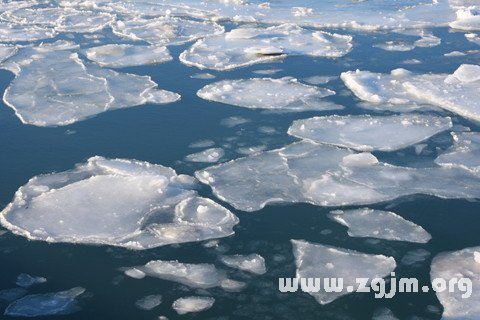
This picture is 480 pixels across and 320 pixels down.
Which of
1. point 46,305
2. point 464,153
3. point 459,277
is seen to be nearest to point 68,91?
point 46,305

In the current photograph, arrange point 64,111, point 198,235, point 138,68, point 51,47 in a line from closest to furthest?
point 198,235 < point 64,111 < point 138,68 < point 51,47

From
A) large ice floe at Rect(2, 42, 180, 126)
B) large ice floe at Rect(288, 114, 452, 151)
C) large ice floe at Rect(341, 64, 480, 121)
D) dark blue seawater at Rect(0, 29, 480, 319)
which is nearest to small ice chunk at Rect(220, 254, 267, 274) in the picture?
Result: dark blue seawater at Rect(0, 29, 480, 319)

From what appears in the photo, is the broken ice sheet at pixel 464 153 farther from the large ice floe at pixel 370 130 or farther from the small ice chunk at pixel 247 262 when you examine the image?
the small ice chunk at pixel 247 262

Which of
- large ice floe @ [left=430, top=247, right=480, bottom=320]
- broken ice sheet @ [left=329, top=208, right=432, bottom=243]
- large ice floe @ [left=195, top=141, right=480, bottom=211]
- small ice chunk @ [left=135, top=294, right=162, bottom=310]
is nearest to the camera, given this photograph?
large ice floe @ [left=430, top=247, right=480, bottom=320]

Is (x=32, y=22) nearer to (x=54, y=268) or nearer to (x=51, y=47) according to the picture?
(x=51, y=47)

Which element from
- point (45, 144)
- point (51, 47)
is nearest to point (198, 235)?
point (45, 144)

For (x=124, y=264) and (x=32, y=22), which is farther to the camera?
(x=32, y=22)

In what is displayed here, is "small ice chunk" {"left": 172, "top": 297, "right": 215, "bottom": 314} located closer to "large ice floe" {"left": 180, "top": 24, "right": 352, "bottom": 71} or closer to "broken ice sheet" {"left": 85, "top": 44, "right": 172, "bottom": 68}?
"large ice floe" {"left": 180, "top": 24, "right": 352, "bottom": 71}
